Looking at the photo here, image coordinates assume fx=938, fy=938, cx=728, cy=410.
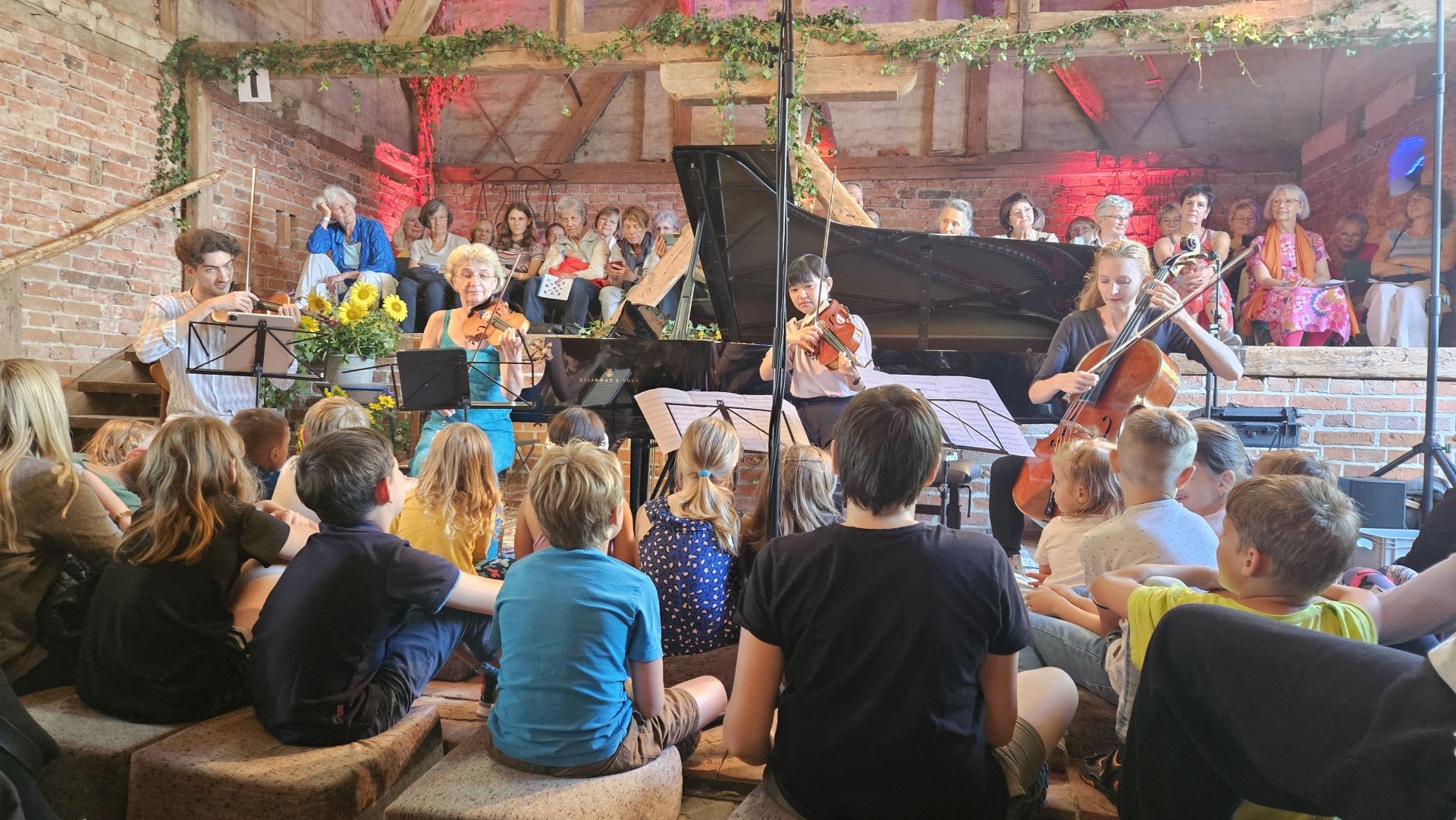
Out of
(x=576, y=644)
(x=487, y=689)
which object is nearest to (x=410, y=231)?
(x=487, y=689)

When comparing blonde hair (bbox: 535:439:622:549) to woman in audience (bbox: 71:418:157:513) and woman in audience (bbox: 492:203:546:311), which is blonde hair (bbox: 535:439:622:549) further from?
woman in audience (bbox: 492:203:546:311)

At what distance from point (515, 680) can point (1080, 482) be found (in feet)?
5.63

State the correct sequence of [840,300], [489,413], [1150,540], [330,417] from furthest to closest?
[840,300]
[489,413]
[330,417]
[1150,540]

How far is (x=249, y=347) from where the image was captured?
15.6ft

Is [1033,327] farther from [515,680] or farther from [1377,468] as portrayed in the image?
[515,680]

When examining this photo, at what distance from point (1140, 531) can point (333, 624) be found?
1.81 meters

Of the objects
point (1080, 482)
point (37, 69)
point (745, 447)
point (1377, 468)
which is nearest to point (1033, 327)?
point (745, 447)

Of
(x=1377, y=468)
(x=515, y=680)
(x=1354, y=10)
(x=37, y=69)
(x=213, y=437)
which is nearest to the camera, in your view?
(x=515, y=680)

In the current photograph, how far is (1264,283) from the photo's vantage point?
6570 millimetres

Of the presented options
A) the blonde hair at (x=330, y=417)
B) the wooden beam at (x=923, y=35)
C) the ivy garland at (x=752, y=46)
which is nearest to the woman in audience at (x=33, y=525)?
the blonde hair at (x=330, y=417)

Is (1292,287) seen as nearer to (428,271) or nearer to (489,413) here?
(489,413)

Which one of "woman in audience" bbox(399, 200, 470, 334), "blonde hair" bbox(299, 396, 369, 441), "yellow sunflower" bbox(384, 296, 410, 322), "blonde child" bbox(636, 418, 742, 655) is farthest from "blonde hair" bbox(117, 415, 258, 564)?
"woman in audience" bbox(399, 200, 470, 334)

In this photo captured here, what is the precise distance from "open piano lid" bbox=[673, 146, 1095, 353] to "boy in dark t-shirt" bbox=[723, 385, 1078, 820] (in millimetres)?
2999

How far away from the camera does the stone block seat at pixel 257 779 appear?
184 cm
